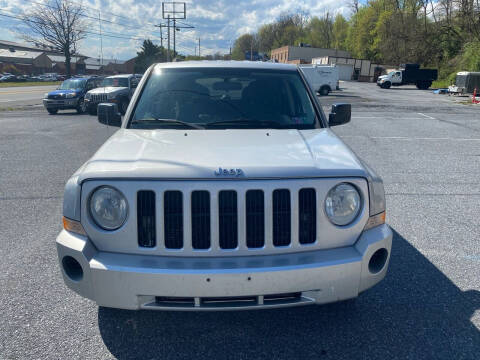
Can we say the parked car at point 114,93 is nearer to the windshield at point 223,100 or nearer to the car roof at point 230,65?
the car roof at point 230,65

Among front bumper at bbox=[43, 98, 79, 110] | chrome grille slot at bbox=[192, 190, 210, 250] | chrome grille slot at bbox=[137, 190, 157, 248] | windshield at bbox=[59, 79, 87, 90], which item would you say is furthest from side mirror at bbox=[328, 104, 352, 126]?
windshield at bbox=[59, 79, 87, 90]

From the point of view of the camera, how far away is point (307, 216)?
2.45 metres

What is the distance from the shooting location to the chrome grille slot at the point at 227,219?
2361mm

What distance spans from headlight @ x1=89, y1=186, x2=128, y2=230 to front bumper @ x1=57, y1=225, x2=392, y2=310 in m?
0.16

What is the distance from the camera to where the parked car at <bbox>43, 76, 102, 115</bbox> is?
60.0 feet

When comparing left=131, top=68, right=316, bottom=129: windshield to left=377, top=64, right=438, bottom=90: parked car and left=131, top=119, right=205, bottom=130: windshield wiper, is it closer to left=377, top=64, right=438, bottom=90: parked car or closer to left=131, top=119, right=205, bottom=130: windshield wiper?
left=131, top=119, right=205, bottom=130: windshield wiper

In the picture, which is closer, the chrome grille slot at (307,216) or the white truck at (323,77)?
the chrome grille slot at (307,216)

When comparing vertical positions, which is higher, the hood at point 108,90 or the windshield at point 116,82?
the windshield at point 116,82

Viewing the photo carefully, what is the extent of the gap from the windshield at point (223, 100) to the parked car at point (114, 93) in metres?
13.0

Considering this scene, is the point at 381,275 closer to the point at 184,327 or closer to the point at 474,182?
the point at 184,327

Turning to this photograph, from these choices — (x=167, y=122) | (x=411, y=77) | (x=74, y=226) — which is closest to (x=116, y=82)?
(x=167, y=122)

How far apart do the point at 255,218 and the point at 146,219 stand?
2.11 ft

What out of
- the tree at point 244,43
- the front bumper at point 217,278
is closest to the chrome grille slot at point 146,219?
the front bumper at point 217,278

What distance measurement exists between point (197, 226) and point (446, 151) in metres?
8.80
